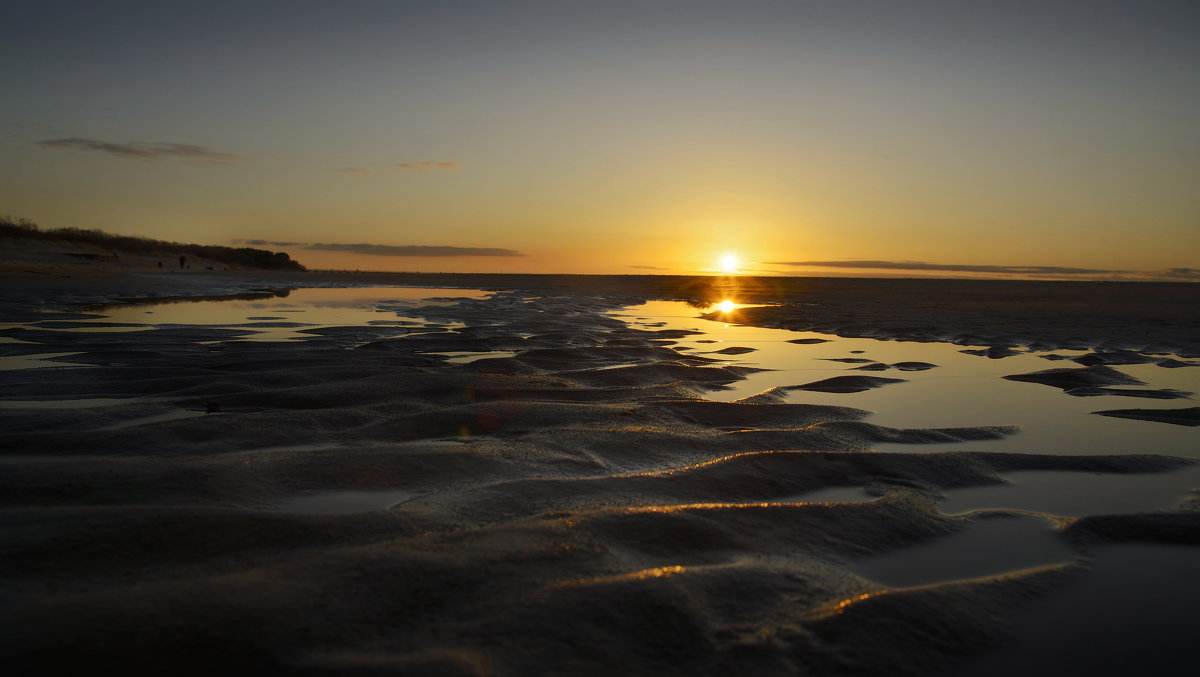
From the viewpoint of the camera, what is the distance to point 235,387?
607 centimetres

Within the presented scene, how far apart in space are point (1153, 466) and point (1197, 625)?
2.58 m

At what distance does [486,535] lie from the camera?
2.71 metres

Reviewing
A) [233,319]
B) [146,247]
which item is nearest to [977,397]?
[233,319]

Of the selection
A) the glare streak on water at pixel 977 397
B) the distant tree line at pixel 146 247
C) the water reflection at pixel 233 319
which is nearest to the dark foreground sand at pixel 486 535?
the glare streak on water at pixel 977 397

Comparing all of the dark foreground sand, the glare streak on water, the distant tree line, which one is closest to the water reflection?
the dark foreground sand

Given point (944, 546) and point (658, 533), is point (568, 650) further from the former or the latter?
point (944, 546)

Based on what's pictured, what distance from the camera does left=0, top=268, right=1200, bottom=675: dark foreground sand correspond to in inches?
76.9

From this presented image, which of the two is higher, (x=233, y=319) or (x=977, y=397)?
(x=233, y=319)

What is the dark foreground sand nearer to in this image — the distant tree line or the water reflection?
the water reflection

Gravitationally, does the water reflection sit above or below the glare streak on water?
above

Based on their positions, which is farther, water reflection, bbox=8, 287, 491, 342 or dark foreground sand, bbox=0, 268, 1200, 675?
water reflection, bbox=8, 287, 491, 342

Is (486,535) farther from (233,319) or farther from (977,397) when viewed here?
(233,319)

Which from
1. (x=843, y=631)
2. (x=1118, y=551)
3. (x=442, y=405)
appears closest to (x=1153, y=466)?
(x=1118, y=551)

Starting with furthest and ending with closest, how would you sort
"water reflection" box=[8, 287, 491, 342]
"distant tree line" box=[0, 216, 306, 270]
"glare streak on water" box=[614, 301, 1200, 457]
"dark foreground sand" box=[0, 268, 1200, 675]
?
"distant tree line" box=[0, 216, 306, 270], "water reflection" box=[8, 287, 491, 342], "glare streak on water" box=[614, 301, 1200, 457], "dark foreground sand" box=[0, 268, 1200, 675]
